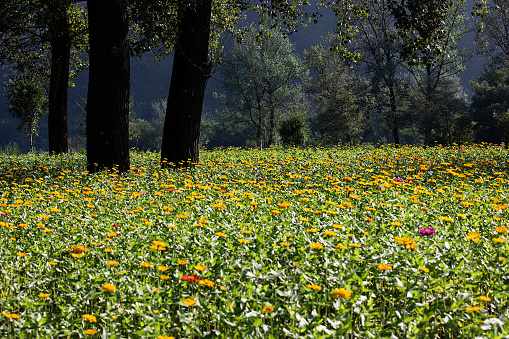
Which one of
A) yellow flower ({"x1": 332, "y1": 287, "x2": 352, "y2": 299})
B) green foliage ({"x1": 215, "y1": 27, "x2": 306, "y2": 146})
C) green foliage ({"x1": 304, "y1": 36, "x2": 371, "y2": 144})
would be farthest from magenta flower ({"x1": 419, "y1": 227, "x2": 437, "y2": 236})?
green foliage ({"x1": 215, "y1": 27, "x2": 306, "y2": 146})

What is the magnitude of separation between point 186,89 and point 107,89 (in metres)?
1.63

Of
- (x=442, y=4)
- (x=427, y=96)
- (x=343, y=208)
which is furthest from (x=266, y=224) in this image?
(x=427, y=96)

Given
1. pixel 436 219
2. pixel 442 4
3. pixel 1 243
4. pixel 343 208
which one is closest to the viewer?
pixel 1 243

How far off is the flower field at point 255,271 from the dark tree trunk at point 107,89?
3434mm

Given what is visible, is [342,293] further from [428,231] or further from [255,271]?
[428,231]

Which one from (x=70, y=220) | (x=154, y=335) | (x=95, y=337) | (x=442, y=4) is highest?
(x=442, y=4)

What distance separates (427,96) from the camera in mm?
37750

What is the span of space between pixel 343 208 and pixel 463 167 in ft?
16.9

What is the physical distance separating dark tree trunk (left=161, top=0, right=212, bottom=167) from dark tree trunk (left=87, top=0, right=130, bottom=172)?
101 cm

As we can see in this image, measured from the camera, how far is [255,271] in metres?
2.67

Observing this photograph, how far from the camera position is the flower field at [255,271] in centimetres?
227

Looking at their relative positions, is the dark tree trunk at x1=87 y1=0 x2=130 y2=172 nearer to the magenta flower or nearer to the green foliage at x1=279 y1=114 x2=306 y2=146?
the magenta flower

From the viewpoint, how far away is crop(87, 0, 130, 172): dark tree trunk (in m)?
8.09

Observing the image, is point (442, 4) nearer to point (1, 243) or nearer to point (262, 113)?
point (1, 243)
